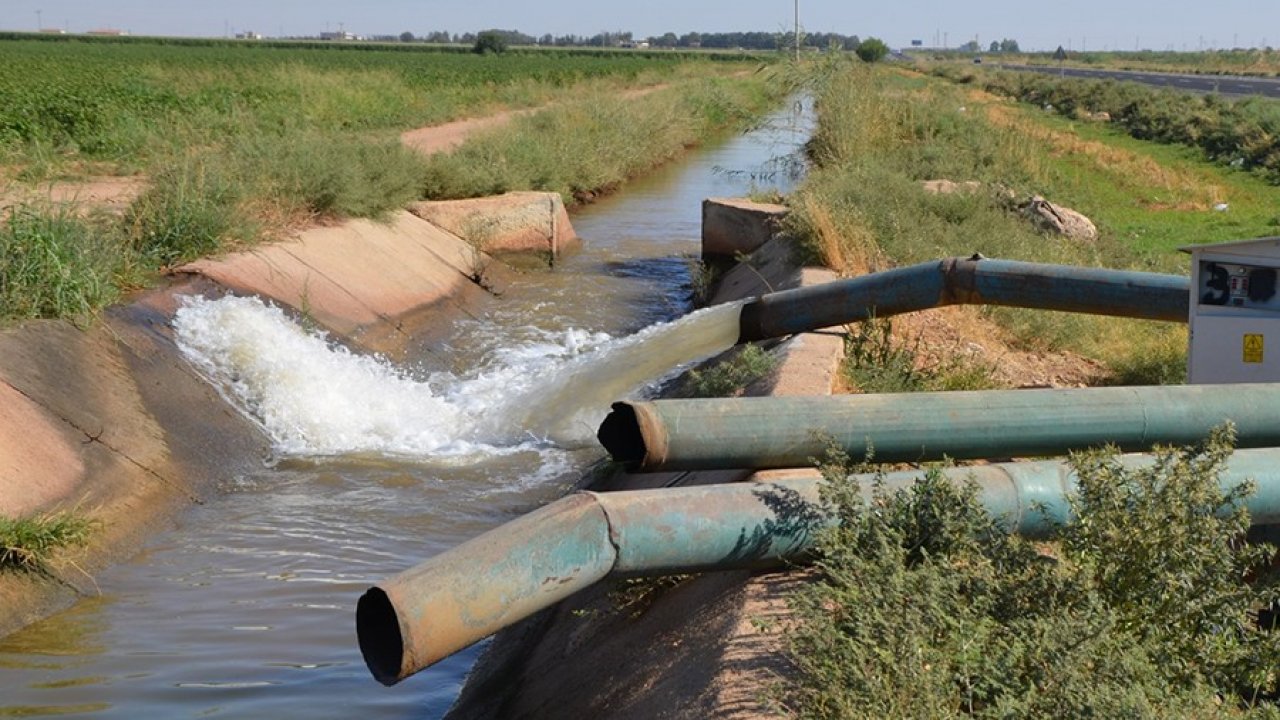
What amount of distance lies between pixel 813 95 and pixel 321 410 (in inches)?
624

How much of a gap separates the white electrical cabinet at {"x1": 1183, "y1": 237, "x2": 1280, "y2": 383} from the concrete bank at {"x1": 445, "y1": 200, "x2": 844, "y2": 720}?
6.40 ft

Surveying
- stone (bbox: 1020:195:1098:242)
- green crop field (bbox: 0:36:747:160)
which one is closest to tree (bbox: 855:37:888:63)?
green crop field (bbox: 0:36:747:160)

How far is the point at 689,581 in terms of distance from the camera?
5777 mm

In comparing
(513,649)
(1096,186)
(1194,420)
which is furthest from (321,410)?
(1096,186)

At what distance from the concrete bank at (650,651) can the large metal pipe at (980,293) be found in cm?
120

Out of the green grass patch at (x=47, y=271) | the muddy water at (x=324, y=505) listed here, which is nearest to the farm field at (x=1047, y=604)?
the muddy water at (x=324, y=505)

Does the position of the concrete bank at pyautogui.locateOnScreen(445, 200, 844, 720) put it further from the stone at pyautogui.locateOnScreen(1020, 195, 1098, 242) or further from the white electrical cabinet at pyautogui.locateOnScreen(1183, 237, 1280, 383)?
the stone at pyautogui.locateOnScreen(1020, 195, 1098, 242)

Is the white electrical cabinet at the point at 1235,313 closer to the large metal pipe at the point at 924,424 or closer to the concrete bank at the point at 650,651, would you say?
the large metal pipe at the point at 924,424

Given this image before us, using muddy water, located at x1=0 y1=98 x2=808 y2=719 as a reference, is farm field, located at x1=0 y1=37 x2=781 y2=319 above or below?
above

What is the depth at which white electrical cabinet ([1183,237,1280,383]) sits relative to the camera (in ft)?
24.4

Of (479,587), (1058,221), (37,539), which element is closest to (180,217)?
(37,539)

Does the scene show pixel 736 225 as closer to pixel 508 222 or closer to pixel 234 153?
pixel 508 222

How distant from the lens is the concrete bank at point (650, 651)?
180 inches

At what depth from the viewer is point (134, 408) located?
32.1 ft
